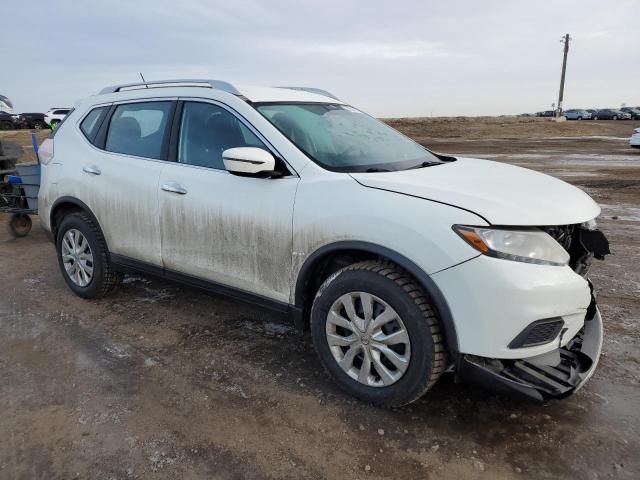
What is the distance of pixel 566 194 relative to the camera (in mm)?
2920

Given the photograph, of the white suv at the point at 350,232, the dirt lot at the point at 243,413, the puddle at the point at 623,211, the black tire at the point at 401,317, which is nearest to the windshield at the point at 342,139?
the white suv at the point at 350,232

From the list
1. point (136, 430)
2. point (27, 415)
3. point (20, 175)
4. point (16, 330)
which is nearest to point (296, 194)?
point (136, 430)

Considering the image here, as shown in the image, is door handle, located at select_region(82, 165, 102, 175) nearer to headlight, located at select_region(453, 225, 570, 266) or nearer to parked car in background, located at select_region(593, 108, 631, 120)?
headlight, located at select_region(453, 225, 570, 266)

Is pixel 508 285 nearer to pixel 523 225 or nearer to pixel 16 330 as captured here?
pixel 523 225

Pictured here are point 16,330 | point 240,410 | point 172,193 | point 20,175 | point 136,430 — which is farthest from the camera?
point 20,175

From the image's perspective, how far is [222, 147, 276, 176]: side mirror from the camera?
9.64ft

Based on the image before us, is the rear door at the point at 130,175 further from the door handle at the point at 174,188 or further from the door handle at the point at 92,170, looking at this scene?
the door handle at the point at 174,188

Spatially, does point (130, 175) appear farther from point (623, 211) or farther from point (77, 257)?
point (623, 211)

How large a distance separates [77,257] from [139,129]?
4.33ft

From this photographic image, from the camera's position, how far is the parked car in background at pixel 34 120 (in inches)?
1375

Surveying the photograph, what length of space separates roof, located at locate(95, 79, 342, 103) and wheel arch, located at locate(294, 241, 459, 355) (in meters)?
1.25

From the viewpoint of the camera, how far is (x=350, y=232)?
2713 mm

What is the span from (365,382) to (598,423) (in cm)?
125

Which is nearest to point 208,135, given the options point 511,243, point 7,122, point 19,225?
point 511,243
